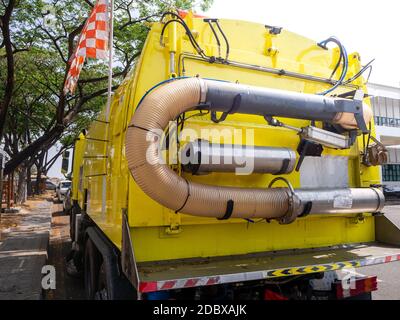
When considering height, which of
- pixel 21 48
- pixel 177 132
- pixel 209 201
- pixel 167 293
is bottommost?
Answer: pixel 167 293

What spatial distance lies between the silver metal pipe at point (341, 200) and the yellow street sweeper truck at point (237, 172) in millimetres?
14

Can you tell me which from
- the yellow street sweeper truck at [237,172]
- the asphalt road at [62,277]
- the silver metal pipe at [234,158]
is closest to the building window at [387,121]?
the asphalt road at [62,277]

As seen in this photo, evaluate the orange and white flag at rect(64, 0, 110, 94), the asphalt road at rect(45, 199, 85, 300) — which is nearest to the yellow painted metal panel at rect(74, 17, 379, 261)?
the orange and white flag at rect(64, 0, 110, 94)

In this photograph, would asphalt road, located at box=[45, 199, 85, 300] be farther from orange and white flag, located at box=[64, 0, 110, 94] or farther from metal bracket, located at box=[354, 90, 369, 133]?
metal bracket, located at box=[354, 90, 369, 133]

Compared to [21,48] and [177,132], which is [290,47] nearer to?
[177,132]

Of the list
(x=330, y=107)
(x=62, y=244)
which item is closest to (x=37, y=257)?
(x=62, y=244)

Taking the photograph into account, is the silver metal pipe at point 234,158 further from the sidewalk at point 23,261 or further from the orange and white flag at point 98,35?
the orange and white flag at point 98,35

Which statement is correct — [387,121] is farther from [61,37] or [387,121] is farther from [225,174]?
[225,174]

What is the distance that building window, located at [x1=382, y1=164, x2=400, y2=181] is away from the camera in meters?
30.7

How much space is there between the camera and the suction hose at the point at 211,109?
2.75m

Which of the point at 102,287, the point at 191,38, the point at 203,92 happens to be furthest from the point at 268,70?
the point at 102,287

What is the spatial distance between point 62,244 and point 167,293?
337 inches

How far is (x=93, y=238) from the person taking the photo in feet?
14.2

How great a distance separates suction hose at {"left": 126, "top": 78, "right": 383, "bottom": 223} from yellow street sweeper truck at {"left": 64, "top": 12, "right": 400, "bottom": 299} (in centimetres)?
1
